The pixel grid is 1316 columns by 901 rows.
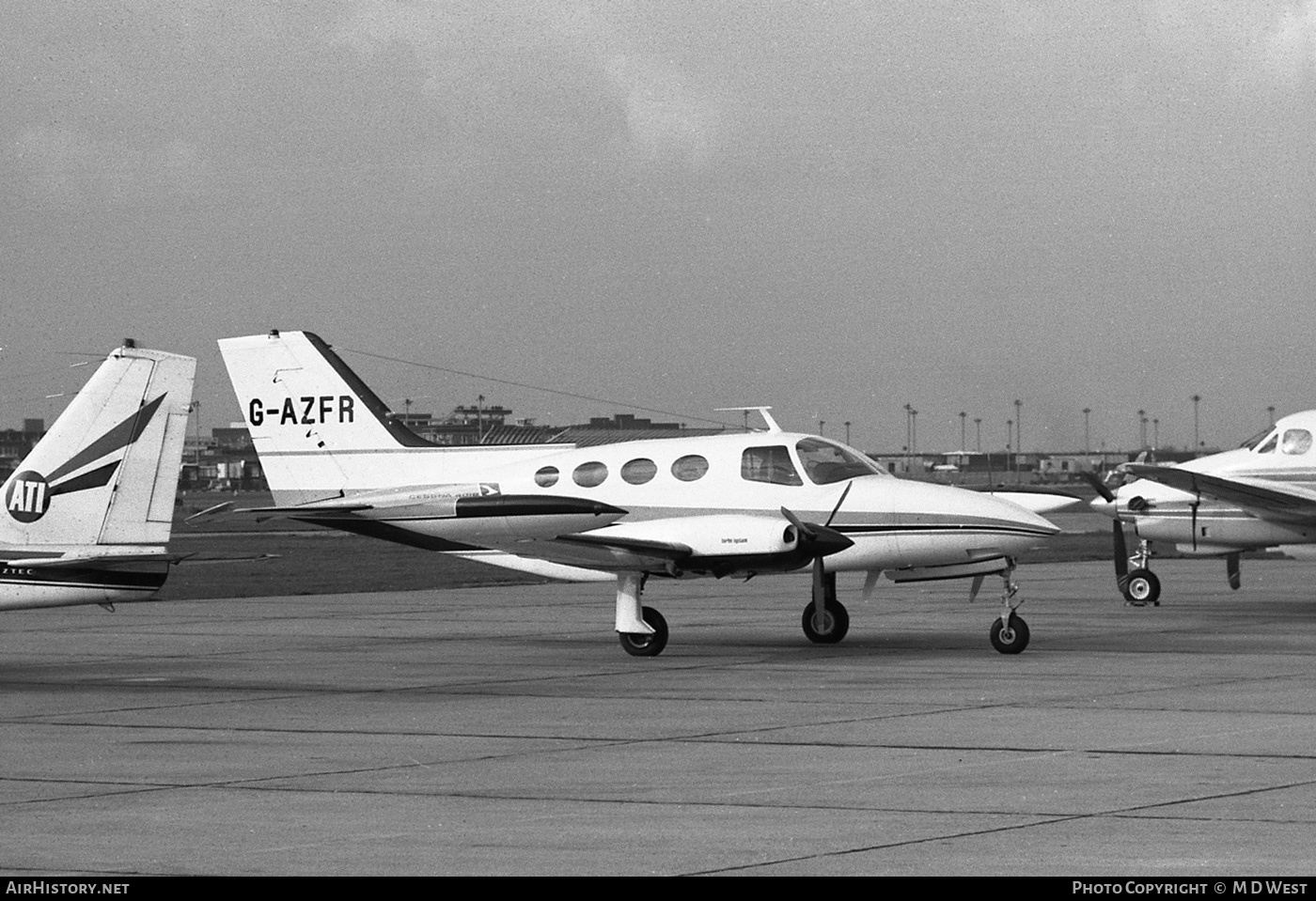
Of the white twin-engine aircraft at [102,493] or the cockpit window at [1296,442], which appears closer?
the white twin-engine aircraft at [102,493]

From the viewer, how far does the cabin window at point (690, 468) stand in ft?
71.8

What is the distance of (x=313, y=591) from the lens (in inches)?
1371

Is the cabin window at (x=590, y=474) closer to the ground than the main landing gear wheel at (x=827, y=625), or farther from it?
farther from it

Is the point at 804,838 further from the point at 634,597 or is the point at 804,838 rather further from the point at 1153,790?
the point at 634,597

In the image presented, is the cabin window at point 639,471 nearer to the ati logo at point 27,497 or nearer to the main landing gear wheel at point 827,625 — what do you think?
the main landing gear wheel at point 827,625

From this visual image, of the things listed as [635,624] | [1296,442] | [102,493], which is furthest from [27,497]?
[1296,442]

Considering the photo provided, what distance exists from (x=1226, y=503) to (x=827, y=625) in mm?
8855

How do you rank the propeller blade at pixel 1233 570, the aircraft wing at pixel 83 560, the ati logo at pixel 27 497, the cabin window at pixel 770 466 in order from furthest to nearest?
the propeller blade at pixel 1233 570 → the cabin window at pixel 770 466 → the ati logo at pixel 27 497 → the aircraft wing at pixel 83 560

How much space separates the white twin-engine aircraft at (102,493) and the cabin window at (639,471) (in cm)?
591

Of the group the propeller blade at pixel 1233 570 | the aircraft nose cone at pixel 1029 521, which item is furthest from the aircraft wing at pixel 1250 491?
the aircraft nose cone at pixel 1029 521

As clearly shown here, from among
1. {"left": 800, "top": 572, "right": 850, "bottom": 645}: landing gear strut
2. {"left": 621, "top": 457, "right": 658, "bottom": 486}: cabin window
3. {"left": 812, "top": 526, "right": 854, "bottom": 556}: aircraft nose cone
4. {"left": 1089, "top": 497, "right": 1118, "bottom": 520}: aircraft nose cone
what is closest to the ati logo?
{"left": 621, "top": 457, "right": 658, "bottom": 486}: cabin window

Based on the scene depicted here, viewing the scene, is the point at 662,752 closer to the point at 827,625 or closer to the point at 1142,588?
the point at 827,625

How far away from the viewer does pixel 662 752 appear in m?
13.1

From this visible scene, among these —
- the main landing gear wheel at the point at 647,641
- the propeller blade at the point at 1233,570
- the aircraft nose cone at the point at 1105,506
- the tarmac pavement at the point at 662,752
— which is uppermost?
the aircraft nose cone at the point at 1105,506
